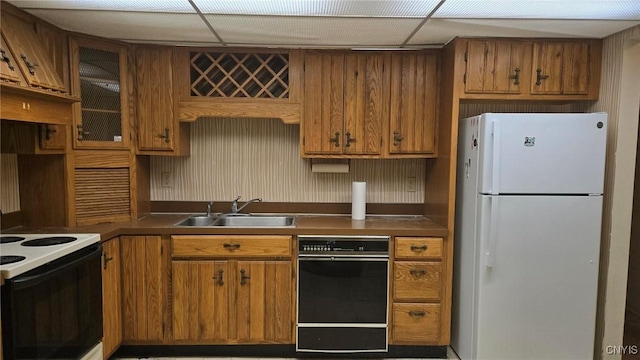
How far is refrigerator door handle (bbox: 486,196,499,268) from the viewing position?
2283mm

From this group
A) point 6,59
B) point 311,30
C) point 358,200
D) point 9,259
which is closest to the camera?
point 9,259

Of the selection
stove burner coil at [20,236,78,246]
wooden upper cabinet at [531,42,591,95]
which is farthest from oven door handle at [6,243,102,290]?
wooden upper cabinet at [531,42,591,95]

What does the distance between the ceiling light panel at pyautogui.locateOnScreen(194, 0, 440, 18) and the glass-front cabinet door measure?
99 cm

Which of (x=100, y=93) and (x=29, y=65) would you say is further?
(x=100, y=93)

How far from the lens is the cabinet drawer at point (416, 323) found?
8.63ft

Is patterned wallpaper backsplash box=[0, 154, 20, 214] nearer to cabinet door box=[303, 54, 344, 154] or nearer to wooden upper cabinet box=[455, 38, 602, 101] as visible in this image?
cabinet door box=[303, 54, 344, 154]

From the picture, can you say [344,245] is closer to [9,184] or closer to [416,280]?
[416,280]

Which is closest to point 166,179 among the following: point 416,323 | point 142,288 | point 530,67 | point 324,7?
point 142,288

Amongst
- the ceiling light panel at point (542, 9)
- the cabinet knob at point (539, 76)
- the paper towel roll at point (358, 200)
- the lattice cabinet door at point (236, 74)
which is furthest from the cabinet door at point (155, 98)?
the cabinet knob at point (539, 76)

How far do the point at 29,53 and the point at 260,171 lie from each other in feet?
5.42

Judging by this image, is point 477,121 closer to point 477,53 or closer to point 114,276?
point 477,53

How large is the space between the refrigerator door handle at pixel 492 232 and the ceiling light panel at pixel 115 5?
6.71 feet

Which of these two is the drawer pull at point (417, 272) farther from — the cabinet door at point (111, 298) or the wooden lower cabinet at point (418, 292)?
the cabinet door at point (111, 298)

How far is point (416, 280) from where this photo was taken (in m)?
2.62
